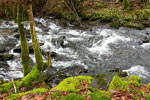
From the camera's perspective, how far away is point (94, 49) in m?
14.0

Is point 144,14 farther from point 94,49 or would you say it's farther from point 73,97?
point 73,97

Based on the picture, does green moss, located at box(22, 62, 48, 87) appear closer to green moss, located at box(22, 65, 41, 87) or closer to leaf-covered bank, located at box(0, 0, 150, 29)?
green moss, located at box(22, 65, 41, 87)

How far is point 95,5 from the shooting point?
90.0 ft

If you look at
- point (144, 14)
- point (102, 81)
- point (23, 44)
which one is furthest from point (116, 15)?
point (102, 81)

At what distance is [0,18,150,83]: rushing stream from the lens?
10867 mm

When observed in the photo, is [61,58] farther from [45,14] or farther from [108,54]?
[45,14]

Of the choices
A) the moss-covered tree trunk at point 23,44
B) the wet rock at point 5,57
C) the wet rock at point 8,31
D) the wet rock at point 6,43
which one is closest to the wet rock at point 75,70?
the moss-covered tree trunk at point 23,44

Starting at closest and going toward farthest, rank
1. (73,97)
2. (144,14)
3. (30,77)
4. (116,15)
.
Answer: (73,97), (30,77), (144,14), (116,15)

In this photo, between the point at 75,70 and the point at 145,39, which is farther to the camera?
the point at 145,39

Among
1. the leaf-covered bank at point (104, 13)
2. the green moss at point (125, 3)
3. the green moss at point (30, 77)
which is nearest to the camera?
the green moss at point (30, 77)

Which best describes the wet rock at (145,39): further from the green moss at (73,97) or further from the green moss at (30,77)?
the green moss at (73,97)

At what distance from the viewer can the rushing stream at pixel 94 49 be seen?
10867 mm

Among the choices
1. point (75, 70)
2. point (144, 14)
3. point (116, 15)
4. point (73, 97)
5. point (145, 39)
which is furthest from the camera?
point (116, 15)

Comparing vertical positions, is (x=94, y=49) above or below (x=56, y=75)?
below
